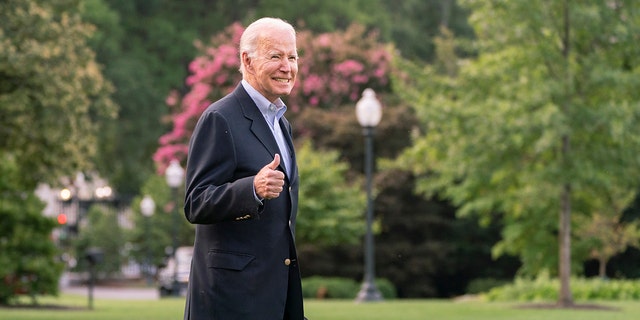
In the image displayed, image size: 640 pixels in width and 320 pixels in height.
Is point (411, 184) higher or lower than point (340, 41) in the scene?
lower

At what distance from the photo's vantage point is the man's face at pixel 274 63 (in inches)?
187

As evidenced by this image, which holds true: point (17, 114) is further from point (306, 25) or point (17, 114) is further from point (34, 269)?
point (306, 25)

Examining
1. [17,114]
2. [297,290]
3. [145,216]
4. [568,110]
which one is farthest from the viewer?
[145,216]

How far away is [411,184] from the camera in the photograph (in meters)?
35.7

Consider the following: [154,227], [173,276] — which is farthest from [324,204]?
[154,227]

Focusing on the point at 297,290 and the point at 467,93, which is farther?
the point at 467,93

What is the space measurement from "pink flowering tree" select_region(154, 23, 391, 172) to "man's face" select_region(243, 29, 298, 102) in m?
31.2

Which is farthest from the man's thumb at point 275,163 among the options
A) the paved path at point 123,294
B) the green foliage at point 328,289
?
the paved path at point 123,294

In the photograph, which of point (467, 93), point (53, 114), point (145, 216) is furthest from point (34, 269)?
point (145, 216)

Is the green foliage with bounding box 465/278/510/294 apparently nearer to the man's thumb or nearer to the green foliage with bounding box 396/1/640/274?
the green foliage with bounding box 396/1/640/274

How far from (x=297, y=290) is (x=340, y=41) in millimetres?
32555

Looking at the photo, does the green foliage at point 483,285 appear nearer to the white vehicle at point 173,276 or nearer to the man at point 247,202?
the white vehicle at point 173,276

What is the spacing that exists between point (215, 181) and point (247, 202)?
18cm

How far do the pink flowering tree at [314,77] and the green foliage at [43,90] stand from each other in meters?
17.4
